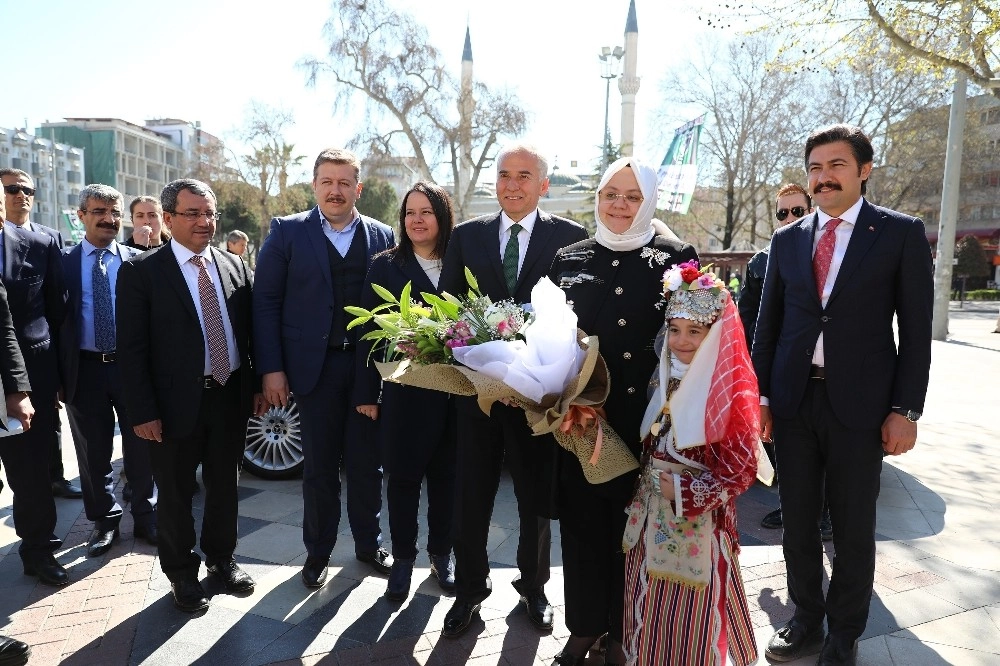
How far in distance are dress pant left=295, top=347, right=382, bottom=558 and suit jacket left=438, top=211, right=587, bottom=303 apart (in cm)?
83

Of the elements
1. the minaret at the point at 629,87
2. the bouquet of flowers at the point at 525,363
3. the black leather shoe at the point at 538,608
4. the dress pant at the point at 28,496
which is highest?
the minaret at the point at 629,87

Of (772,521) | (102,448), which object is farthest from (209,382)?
(772,521)

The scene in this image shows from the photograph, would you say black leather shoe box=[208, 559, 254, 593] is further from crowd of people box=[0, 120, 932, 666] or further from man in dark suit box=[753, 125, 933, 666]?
man in dark suit box=[753, 125, 933, 666]

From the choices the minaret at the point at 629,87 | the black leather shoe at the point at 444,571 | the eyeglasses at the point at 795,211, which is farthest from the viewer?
the minaret at the point at 629,87

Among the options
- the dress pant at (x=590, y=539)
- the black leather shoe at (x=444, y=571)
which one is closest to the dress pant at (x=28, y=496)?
the black leather shoe at (x=444, y=571)

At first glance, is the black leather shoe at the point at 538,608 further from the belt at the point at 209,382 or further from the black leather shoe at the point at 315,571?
the belt at the point at 209,382

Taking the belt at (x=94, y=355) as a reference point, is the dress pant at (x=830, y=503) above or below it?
below

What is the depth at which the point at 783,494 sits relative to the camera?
10.0 ft

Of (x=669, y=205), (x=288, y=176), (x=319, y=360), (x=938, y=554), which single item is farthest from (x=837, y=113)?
(x=319, y=360)

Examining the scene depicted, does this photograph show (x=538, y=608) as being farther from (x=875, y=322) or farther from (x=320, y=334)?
(x=875, y=322)

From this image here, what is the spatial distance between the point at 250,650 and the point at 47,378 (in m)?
2.08

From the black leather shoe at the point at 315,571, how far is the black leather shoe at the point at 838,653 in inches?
96.1

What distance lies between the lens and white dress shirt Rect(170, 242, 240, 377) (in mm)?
3365

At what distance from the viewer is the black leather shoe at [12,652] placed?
9.28ft
